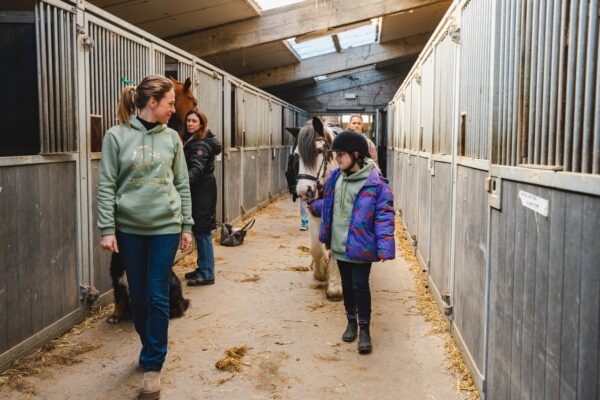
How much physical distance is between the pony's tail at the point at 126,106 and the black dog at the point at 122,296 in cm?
128

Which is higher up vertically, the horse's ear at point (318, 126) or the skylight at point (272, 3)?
the skylight at point (272, 3)

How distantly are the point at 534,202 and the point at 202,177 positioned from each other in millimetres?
3788

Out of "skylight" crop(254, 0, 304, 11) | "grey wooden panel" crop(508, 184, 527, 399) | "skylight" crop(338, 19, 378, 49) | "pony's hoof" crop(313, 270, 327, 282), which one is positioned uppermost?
"skylight" crop(338, 19, 378, 49)

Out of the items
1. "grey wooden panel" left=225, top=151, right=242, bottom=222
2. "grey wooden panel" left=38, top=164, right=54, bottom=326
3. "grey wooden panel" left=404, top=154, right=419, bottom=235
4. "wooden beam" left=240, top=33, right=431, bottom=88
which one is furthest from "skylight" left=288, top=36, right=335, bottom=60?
"grey wooden panel" left=38, top=164, right=54, bottom=326

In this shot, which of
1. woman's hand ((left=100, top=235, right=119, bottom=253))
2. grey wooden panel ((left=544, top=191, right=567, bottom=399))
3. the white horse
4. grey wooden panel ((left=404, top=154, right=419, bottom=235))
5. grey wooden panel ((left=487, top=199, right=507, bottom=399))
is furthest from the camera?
grey wooden panel ((left=404, top=154, right=419, bottom=235))

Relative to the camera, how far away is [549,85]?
2045 mm

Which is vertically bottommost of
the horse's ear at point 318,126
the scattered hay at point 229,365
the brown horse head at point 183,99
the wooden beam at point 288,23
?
the scattered hay at point 229,365

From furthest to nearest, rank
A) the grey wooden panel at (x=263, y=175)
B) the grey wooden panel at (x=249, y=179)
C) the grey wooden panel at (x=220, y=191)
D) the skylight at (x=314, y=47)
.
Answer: the skylight at (x=314, y=47)
the grey wooden panel at (x=263, y=175)
the grey wooden panel at (x=249, y=179)
the grey wooden panel at (x=220, y=191)

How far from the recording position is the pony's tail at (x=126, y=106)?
124 inches

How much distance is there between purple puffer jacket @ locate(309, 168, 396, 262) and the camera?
360 centimetres

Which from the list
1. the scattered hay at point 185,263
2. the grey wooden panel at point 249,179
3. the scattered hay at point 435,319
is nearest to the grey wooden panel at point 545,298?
the scattered hay at point 435,319

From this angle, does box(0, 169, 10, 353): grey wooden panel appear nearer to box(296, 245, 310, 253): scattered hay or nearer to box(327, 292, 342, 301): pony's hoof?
box(327, 292, 342, 301): pony's hoof

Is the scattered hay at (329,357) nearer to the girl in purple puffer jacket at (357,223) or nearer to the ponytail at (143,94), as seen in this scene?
the girl in purple puffer jacket at (357,223)

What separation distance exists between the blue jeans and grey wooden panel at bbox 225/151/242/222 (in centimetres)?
577
